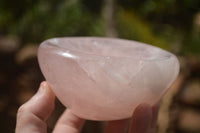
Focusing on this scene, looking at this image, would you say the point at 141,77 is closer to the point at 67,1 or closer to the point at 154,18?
the point at 154,18

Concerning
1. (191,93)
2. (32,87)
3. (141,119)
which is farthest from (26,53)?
(141,119)

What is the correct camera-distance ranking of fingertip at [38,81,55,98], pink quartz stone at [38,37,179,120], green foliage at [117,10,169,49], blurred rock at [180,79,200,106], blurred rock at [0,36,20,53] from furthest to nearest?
blurred rock at [0,36,20,53] < blurred rock at [180,79,200,106] < green foliage at [117,10,169,49] < fingertip at [38,81,55,98] < pink quartz stone at [38,37,179,120]

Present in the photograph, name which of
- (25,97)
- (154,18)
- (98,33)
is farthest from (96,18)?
(25,97)

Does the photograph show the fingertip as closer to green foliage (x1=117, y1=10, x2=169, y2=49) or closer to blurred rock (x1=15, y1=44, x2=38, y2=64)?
green foliage (x1=117, y1=10, x2=169, y2=49)

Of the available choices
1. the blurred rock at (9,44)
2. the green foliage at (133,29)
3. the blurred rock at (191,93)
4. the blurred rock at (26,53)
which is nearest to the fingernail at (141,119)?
the green foliage at (133,29)

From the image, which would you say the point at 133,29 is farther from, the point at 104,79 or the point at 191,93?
the point at 104,79

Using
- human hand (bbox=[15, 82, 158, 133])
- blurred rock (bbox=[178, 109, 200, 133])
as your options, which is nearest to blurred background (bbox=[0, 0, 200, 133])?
blurred rock (bbox=[178, 109, 200, 133])
